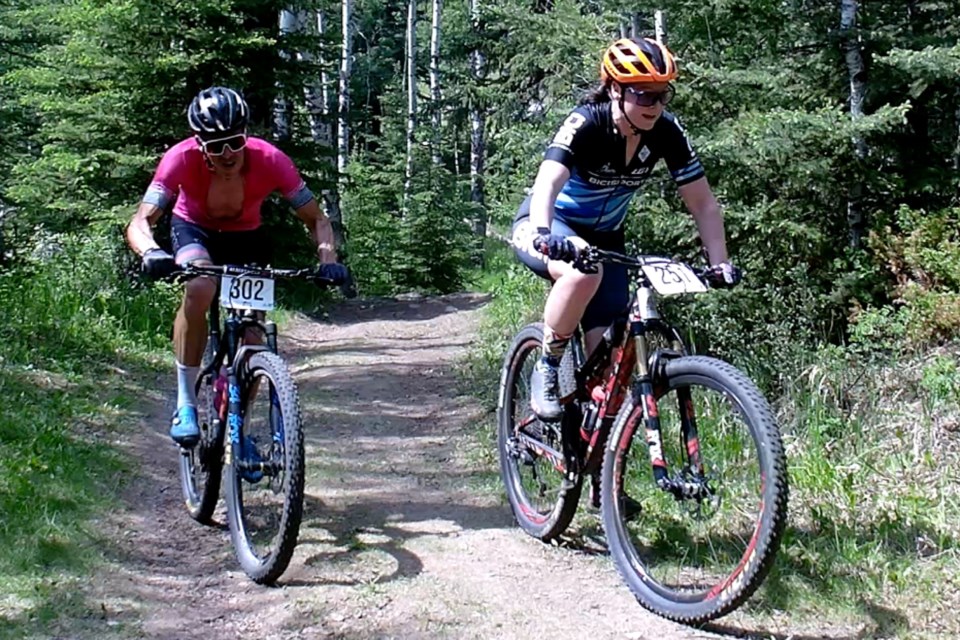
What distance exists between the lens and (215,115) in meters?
4.24

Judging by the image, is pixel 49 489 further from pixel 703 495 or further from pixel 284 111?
pixel 284 111

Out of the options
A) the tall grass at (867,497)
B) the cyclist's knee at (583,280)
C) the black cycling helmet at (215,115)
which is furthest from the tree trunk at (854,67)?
the black cycling helmet at (215,115)

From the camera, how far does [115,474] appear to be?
5426 mm

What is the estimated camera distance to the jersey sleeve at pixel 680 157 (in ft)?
13.4

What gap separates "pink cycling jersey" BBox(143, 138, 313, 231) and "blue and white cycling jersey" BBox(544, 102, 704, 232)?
4.42 feet

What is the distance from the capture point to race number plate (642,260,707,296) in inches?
139

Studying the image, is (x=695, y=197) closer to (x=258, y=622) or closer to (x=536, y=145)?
(x=258, y=622)

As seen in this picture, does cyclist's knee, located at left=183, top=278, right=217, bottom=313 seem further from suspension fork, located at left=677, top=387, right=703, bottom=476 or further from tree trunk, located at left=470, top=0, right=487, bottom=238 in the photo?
tree trunk, located at left=470, top=0, right=487, bottom=238

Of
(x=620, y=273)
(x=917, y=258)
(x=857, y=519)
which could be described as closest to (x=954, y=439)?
(x=857, y=519)

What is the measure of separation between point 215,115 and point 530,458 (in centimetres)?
219

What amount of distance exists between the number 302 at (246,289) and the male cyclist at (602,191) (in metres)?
1.16

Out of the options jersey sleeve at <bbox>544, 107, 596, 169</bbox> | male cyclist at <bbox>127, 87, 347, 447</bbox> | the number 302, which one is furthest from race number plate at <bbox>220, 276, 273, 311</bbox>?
jersey sleeve at <bbox>544, 107, 596, 169</bbox>

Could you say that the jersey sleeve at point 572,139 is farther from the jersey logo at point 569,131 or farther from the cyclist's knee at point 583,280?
the cyclist's knee at point 583,280

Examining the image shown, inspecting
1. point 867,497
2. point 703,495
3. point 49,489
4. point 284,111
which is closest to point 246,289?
point 49,489
